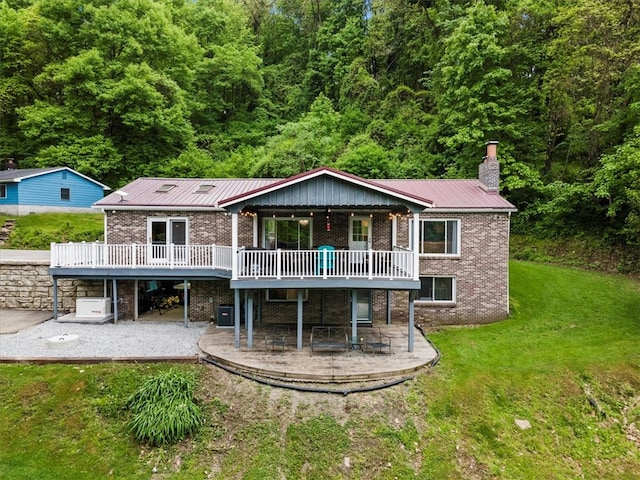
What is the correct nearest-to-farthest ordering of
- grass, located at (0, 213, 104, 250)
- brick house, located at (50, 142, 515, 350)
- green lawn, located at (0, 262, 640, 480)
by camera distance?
green lawn, located at (0, 262, 640, 480), brick house, located at (50, 142, 515, 350), grass, located at (0, 213, 104, 250)

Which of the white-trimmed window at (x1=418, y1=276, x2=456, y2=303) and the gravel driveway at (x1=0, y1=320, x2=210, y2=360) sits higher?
the white-trimmed window at (x1=418, y1=276, x2=456, y2=303)

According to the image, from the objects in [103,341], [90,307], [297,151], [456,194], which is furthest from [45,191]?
[456,194]

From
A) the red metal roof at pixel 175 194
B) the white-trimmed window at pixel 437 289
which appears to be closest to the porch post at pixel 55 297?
the red metal roof at pixel 175 194

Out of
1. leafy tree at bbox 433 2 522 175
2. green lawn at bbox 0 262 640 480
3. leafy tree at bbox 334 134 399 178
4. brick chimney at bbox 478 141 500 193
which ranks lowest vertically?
green lawn at bbox 0 262 640 480

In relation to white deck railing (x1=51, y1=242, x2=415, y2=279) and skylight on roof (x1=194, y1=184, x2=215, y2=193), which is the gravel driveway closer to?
white deck railing (x1=51, y1=242, x2=415, y2=279)

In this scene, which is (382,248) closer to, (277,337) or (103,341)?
(277,337)

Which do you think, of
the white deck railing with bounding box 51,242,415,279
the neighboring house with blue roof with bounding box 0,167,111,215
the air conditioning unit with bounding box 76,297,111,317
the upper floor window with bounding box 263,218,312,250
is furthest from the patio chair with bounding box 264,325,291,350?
the neighboring house with blue roof with bounding box 0,167,111,215
